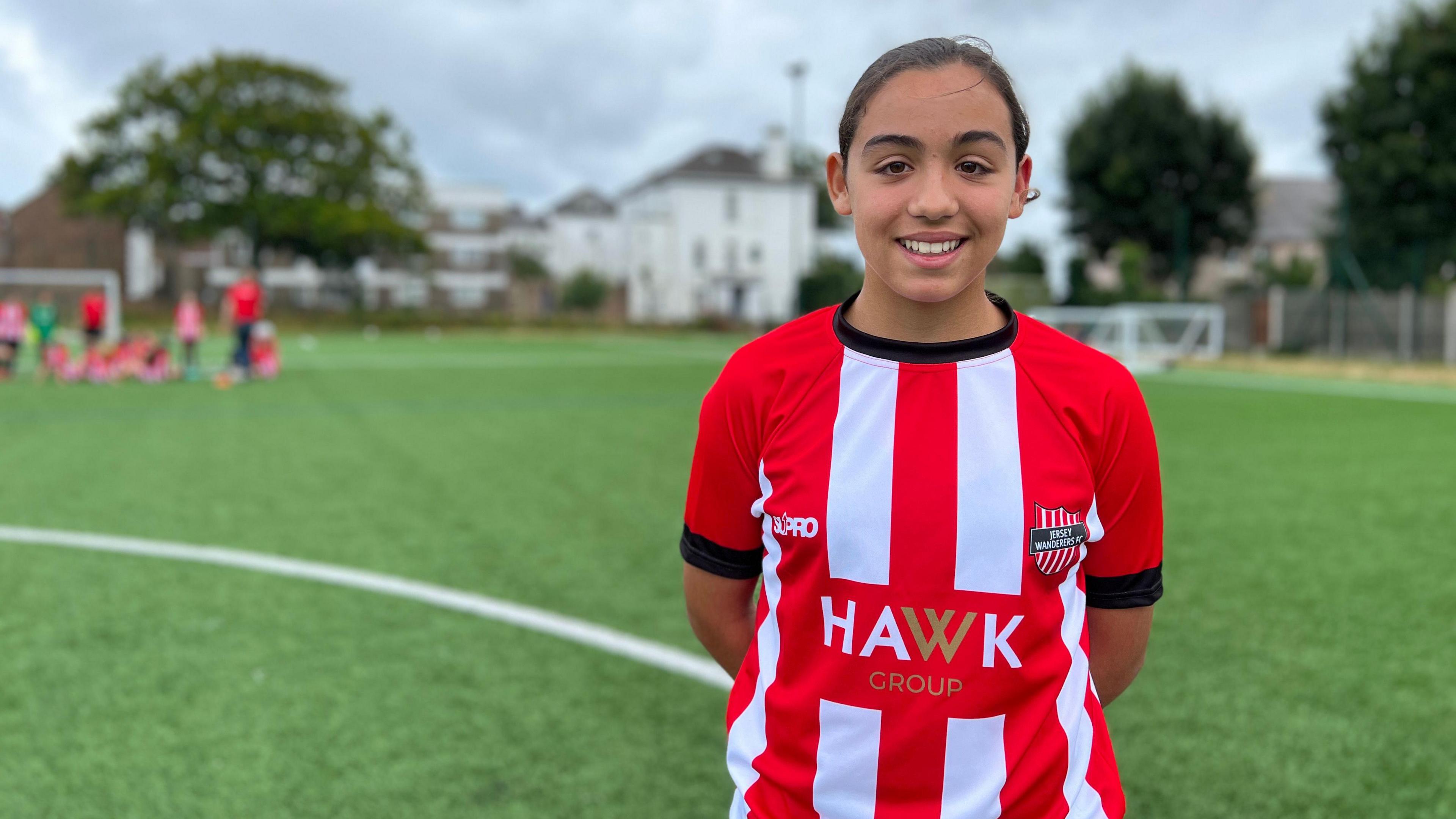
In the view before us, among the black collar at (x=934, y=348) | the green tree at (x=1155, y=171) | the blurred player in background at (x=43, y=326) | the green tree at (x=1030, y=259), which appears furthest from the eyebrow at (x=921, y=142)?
the green tree at (x=1030, y=259)

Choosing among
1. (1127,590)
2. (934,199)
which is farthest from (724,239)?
(934,199)

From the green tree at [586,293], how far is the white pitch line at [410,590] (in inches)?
2361

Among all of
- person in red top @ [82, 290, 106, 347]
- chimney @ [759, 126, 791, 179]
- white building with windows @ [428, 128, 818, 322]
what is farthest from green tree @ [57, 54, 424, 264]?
person in red top @ [82, 290, 106, 347]

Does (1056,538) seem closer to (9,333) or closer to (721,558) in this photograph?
(721,558)

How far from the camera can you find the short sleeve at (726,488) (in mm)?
1520

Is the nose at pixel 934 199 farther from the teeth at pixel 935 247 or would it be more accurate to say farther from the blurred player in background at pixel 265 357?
the blurred player in background at pixel 265 357

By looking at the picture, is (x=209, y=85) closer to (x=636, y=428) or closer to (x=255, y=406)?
(x=255, y=406)

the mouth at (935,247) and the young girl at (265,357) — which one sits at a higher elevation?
the mouth at (935,247)

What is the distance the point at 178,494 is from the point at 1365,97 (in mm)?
31121

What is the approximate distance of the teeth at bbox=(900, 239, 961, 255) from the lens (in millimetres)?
1381

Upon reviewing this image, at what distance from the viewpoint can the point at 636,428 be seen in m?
12.1

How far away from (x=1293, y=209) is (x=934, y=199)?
70999 millimetres

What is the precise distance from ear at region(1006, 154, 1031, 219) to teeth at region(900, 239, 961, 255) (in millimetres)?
108

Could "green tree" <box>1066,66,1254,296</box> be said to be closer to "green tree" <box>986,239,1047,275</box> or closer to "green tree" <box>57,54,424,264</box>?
"green tree" <box>986,239,1047,275</box>
